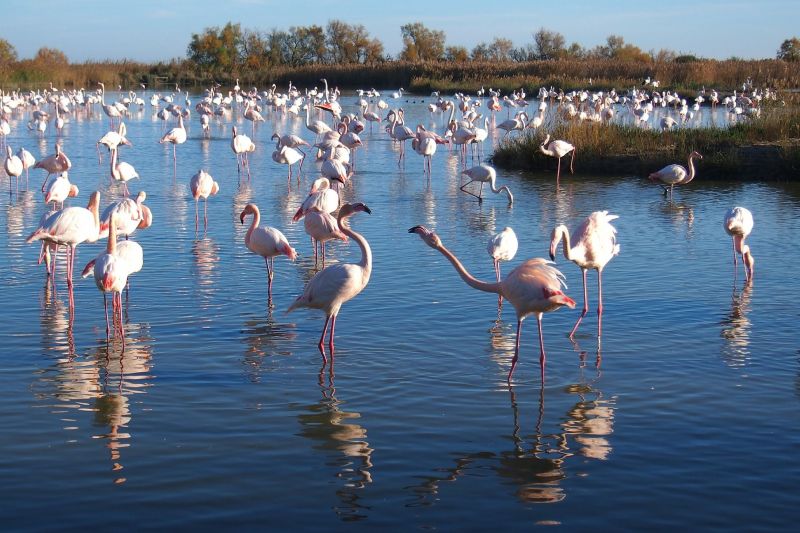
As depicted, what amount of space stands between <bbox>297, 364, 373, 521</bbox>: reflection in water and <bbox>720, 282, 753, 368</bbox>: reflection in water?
2.82 metres

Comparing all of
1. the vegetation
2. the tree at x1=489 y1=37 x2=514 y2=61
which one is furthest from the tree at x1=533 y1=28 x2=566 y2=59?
the vegetation

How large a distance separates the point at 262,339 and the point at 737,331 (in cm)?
370

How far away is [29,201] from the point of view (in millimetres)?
14477

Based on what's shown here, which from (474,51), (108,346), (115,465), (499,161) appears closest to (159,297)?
(108,346)

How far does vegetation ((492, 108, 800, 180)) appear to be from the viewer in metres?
17.0

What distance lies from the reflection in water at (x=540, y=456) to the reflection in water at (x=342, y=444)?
0.31 meters

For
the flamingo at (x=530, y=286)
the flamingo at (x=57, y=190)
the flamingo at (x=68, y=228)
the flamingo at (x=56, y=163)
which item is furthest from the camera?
the flamingo at (x=56, y=163)

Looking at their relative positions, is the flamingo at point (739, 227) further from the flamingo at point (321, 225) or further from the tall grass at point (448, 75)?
the tall grass at point (448, 75)

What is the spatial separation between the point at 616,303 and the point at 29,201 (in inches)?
382

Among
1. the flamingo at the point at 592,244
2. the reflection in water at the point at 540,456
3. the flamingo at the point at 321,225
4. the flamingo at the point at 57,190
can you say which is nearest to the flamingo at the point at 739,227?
the flamingo at the point at 592,244

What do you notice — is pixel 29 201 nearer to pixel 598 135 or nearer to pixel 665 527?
pixel 598 135

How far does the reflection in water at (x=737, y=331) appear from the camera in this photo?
22.5 ft

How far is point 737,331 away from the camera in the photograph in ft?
24.8

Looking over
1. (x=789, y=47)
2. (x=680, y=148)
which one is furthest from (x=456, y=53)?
(x=680, y=148)
